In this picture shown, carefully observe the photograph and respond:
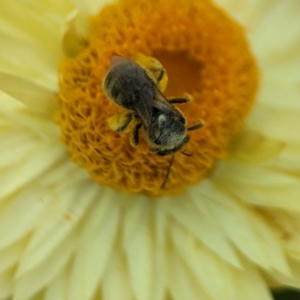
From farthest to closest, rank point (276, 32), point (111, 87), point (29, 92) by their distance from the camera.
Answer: point (276, 32)
point (29, 92)
point (111, 87)

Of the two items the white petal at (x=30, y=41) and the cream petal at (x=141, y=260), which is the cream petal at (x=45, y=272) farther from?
the white petal at (x=30, y=41)

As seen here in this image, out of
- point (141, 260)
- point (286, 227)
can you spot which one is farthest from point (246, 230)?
point (141, 260)

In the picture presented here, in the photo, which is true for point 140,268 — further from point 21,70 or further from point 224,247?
point 21,70

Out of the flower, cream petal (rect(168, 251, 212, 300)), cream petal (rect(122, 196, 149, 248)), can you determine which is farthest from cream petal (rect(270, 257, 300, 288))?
cream petal (rect(122, 196, 149, 248))

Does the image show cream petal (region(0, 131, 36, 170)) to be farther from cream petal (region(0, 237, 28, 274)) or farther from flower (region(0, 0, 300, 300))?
cream petal (region(0, 237, 28, 274))

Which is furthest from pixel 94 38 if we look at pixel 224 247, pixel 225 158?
pixel 224 247

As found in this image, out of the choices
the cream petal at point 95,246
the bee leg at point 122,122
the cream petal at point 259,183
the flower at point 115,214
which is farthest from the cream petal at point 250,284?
the bee leg at point 122,122

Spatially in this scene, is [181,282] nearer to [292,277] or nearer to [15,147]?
[292,277]
